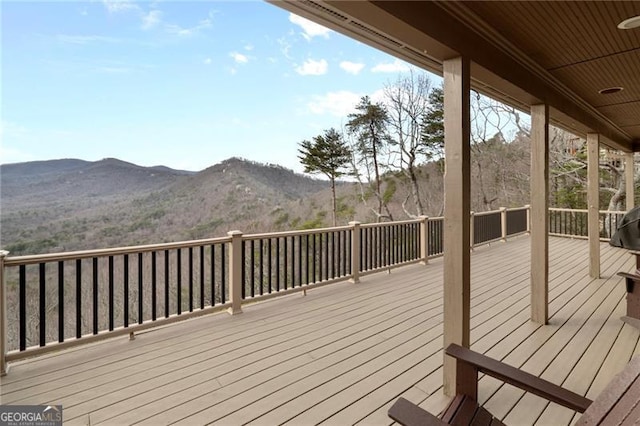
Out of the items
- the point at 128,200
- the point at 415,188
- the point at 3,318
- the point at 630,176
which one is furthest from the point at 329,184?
the point at 3,318

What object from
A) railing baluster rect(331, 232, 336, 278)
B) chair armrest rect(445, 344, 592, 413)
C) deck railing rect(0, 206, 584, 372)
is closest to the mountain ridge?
deck railing rect(0, 206, 584, 372)

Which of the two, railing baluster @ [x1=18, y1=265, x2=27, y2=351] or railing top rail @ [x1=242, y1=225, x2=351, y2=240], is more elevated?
railing top rail @ [x1=242, y1=225, x2=351, y2=240]

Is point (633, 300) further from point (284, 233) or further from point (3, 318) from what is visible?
point (3, 318)

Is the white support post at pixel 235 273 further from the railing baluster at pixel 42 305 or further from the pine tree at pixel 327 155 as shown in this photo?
the pine tree at pixel 327 155

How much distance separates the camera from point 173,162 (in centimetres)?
1514

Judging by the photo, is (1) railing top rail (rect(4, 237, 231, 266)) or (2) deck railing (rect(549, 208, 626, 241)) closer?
(1) railing top rail (rect(4, 237, 231, 266))

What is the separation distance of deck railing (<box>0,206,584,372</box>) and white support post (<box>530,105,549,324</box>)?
7.52 ft

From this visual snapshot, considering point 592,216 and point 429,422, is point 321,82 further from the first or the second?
point 429,422

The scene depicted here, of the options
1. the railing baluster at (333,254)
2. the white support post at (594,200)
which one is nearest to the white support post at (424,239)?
the railing baluster at (333,254)

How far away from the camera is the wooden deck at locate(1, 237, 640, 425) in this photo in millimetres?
1964

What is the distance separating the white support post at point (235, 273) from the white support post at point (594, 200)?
204 inches

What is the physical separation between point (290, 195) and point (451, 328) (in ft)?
49.8

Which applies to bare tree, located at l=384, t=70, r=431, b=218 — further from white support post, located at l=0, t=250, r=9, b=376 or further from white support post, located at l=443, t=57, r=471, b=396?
white support post, located at l=0, t=250, r=9, b=376

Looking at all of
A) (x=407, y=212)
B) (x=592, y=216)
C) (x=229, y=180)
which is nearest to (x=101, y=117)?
(x=229, y=180)
